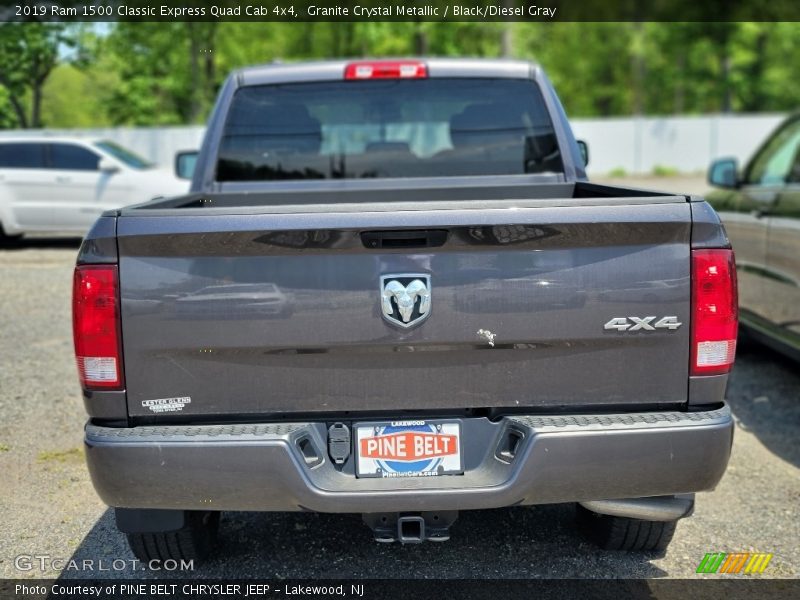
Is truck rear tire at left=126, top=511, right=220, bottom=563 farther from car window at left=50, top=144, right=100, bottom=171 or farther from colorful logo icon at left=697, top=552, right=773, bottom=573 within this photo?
car window at left=50, top=144, right=100, bottom=171

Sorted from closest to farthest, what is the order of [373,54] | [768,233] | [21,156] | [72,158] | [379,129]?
[379,129] → [768,233] → [21,156] → [72,158] → [373,54]

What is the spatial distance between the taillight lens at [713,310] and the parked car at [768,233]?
10.3 feet

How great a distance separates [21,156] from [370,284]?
39.7 ft

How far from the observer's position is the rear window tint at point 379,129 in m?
4.72

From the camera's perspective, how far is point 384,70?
471 cm

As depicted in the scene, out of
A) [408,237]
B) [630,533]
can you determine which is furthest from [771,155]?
[408,237]

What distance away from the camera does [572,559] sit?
3.73 metres

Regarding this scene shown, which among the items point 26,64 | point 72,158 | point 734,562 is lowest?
point 734,562

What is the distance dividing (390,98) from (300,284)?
7.41 feet

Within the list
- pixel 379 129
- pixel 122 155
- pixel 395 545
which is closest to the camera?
pixel 395 545

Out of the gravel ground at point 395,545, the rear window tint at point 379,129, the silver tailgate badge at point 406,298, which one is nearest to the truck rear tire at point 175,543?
the gravel ground at point 395,545

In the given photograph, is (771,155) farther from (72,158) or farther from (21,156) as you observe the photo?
(21,156)

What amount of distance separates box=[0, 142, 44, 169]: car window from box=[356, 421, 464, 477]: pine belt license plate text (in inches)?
468

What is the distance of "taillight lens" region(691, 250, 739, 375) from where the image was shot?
283 cm
